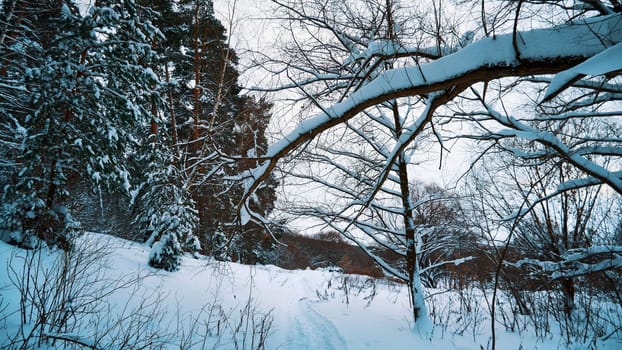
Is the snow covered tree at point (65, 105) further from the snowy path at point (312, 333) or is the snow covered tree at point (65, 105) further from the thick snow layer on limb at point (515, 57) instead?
the thick snow layer on limb at point (515, 57)

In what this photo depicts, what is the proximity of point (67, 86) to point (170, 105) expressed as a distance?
125 inches

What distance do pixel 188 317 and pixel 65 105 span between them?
19.8ft

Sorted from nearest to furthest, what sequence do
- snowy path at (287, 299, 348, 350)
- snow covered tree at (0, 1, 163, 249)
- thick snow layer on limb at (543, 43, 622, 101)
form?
thick snow layer on limb at (543, 43, 622, 101)
snowy path at (287, 299, 348, 350)
snow covered tree at (0, 1, 163, 249)

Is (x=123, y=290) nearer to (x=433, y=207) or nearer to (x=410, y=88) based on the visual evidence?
(x=410, y=88)

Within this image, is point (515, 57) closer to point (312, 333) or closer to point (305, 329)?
point (312, 333)

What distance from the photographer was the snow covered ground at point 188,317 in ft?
7.99

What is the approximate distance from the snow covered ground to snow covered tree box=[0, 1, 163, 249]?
3.72 feet

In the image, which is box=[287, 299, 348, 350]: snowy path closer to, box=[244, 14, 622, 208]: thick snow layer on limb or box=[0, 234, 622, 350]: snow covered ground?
box=[0, 234, 622, 350]: snow covered ground

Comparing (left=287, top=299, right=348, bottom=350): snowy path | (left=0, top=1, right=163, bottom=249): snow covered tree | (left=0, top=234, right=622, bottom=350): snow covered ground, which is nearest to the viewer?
(left=0, top=234, right=622, bottom=350): snow covered ground

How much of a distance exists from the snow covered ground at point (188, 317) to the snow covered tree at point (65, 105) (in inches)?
44.6

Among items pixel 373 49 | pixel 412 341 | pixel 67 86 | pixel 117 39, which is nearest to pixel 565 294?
pixel 412 341

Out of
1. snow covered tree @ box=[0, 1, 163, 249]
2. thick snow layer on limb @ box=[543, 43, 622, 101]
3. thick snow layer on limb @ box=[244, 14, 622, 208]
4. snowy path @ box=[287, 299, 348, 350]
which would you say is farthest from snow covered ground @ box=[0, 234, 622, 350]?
thick snow layer on limb @ box=[543, 43, 622, 101]

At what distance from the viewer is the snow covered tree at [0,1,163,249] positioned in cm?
541

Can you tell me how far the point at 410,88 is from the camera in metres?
1.67
